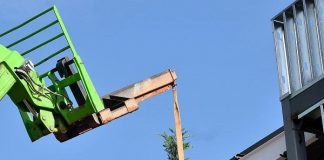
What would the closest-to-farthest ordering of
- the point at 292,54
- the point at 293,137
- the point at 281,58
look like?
the point at 293,137
the point at 292,54
the point at 281,58

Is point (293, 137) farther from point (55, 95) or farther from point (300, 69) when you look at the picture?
point (55, 95)

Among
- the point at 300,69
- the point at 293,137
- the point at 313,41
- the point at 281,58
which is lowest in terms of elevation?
the point at 293,137

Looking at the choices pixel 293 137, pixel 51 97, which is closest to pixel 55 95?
pixel 51 97

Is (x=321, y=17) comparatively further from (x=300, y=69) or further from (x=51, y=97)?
(x=51, y=97)

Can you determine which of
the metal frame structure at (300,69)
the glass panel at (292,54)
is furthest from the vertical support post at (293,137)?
the glass panel at (292,54)

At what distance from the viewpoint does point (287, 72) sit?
11312 millimetres

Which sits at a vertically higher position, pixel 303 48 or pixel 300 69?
pixel 303 48

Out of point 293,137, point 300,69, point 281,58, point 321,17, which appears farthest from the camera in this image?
point 281,58

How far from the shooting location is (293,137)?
1062 cm

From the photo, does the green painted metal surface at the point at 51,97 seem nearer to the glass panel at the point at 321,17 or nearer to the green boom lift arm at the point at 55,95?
the green boom lift arm at the point at 55,95

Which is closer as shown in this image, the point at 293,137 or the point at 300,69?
the point at 293,137

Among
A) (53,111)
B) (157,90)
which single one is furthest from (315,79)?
(53,111)

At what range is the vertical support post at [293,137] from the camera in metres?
10.5

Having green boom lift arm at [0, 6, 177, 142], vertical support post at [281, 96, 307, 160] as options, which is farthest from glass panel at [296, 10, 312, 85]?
green boom lift arm at [0, 6, 177, 142]
